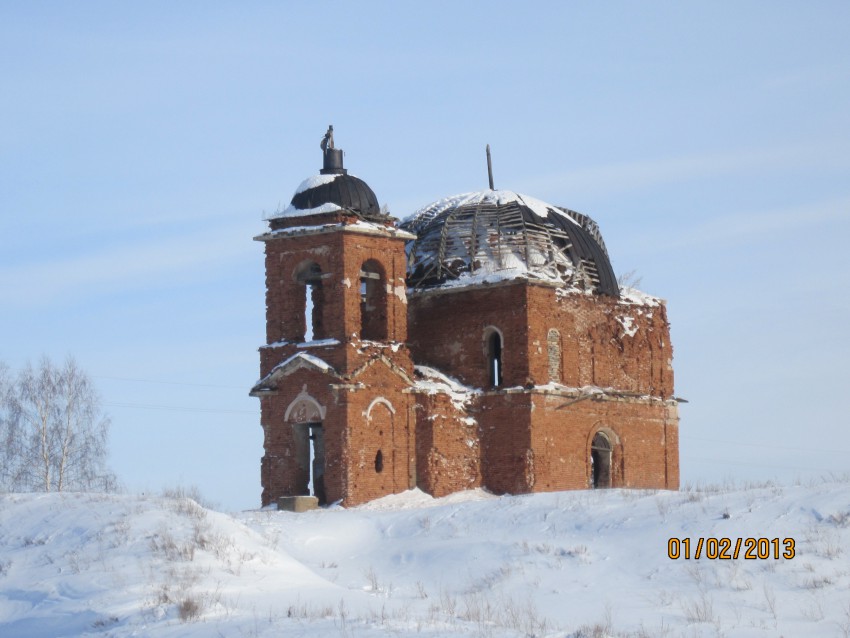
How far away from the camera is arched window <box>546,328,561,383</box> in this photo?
34719 mm

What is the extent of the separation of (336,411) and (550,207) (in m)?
8.38

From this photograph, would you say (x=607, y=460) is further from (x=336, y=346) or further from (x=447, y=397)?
(x=336, y=346)

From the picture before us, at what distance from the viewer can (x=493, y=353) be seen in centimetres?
3475

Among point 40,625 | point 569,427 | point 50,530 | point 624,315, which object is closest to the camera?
point 40,625

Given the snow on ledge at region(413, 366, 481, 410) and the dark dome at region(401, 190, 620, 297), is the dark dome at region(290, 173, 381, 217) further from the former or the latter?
the snow on ledge at region(413, 366, 481, 410)

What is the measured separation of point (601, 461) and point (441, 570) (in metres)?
12.7

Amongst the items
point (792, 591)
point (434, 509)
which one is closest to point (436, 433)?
point (434, 509)

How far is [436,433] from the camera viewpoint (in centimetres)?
3309

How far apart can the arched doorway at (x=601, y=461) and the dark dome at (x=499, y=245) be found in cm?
341

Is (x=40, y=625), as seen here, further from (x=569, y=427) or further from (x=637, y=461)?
(x=637, y=461)

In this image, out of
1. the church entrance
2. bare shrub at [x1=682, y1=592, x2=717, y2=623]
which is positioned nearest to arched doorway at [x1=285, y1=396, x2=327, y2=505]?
the church entrance

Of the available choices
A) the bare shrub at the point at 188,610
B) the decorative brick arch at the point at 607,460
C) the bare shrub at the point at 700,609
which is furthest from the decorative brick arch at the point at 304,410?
the bare shrub at the point at 188,610

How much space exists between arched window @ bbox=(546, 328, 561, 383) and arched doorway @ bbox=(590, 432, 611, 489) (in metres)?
1.98

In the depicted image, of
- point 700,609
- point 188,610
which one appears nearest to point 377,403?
point 700,609
